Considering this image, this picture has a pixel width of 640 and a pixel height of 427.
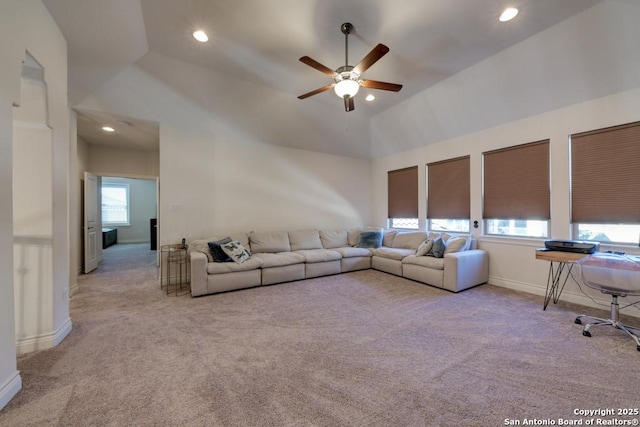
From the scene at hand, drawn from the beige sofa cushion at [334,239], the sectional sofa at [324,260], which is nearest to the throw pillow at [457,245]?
the sectional sofa at [324,260]

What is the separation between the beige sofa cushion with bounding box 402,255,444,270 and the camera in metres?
3.98

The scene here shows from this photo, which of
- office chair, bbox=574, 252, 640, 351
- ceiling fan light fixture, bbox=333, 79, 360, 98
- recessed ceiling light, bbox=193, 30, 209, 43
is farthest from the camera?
recessed ceiling light, bbox=193, 30, 209, 43

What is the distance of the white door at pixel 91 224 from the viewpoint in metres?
4.95

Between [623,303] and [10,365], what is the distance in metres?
5.85

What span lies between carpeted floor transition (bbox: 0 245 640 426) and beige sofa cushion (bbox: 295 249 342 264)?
3.97ft

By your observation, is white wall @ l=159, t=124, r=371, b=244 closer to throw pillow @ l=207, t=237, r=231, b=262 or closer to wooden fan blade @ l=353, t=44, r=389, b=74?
throw pillow @ l=207, t=237, r=231, b=262

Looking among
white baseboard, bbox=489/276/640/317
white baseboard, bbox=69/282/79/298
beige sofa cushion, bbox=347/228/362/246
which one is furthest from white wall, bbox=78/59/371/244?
white baseboard, bbox=489/276/640/317

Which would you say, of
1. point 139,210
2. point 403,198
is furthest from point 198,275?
point 139,210

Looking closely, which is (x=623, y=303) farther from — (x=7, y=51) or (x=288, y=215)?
(x=7, y=51)

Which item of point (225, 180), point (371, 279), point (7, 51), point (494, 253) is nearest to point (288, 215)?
point (225, 180)

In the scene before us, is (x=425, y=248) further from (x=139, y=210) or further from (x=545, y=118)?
(x=139, y=210)

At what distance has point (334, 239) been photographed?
5.66 metres

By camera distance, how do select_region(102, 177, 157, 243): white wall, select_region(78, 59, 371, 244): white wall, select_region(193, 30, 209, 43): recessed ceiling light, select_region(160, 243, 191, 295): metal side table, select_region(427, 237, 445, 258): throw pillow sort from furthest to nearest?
select_region(102, 177, 157, 243): white wall → select_region(427, 237, 445, 258): throw pillow → select_region(160, 243, 191, 295): metal side table → select_region(78, 59, 371, 244): white wall → select_region(193, 30, 209, 43): recessed ceiling light

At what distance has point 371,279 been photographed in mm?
4512
